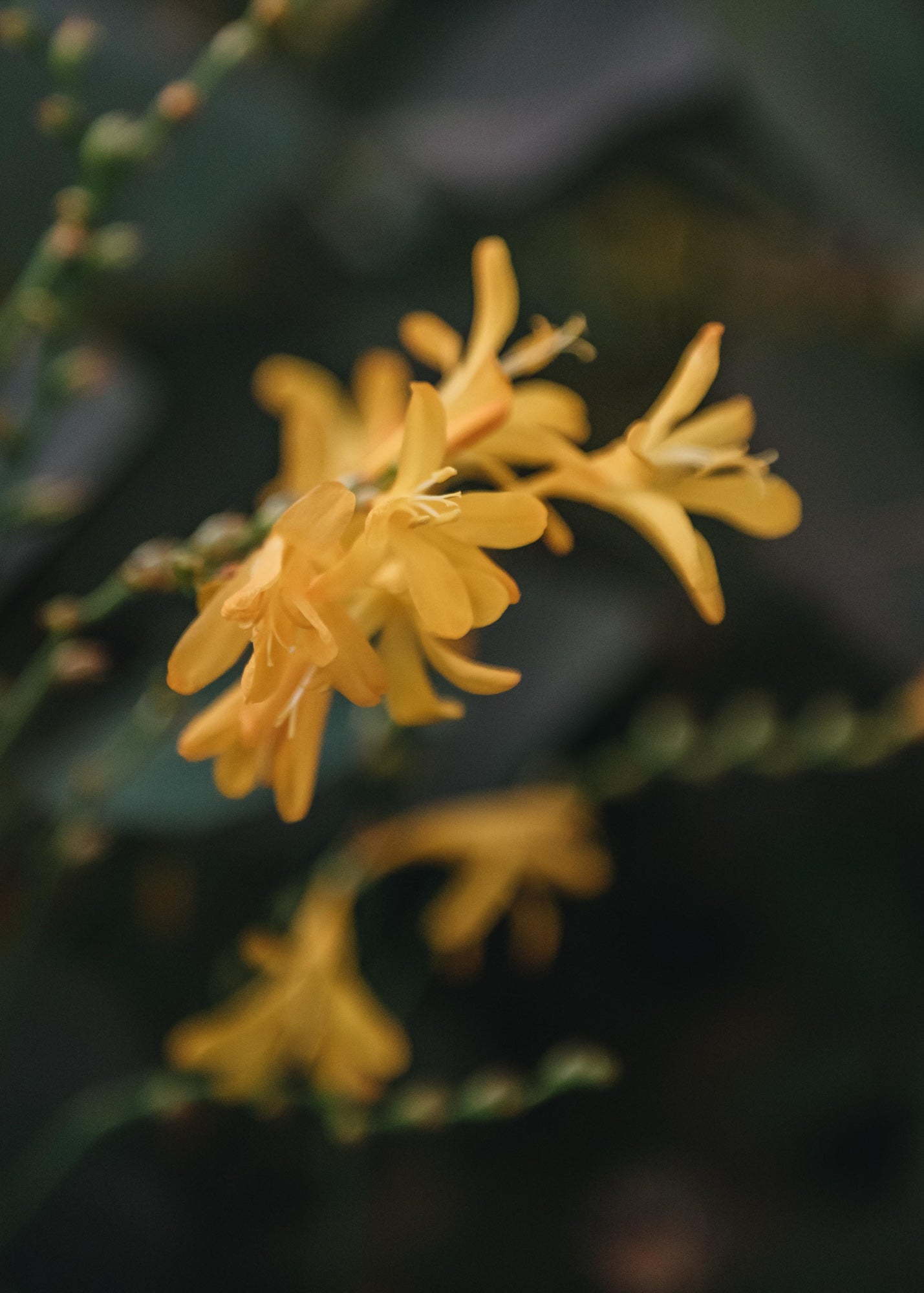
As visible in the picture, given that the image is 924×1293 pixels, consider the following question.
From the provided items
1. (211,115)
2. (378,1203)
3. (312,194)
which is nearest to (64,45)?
(211,115)

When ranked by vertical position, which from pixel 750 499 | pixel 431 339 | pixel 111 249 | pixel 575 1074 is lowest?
pixel 575 1074

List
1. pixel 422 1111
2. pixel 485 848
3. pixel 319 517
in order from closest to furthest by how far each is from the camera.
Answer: pixel 319 517 < pixel 422 1111 < pixel 485 848

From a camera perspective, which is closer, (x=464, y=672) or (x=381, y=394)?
(x=464, y=672)

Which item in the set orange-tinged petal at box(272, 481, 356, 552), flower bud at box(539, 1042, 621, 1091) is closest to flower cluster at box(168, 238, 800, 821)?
orange-tinged petal at box(272, 481, 356, 552)

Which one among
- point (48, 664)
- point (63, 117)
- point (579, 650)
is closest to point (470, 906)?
point (579, 650)

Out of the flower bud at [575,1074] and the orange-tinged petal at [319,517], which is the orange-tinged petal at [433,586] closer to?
the orange-tinged petal at [319,517]

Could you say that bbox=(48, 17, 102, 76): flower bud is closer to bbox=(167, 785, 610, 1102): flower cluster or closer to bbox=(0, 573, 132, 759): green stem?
bbox=(0, 573, 132, 759): green stem

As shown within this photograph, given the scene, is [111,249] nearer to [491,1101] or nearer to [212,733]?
[212,733]
